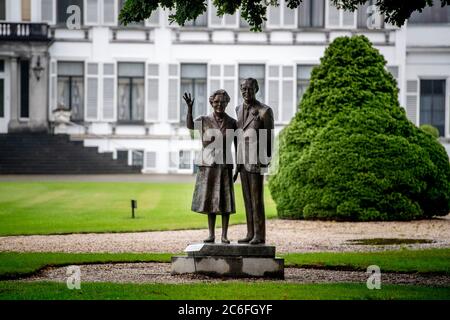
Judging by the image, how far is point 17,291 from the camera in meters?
10.4

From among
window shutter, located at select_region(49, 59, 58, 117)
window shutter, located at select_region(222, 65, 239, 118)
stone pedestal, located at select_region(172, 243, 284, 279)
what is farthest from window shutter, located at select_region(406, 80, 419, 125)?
stone pedestal, located at select_region(172, 243, 284, 279)

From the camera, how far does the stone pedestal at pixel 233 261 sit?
11.8 meters

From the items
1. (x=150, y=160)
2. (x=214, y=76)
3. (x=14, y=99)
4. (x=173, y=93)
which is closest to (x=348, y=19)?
(x=214, y=76)

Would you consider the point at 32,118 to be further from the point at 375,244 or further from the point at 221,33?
the point at 375,244

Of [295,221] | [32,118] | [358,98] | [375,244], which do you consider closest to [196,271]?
[375,244]

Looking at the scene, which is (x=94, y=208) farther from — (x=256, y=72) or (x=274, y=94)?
(x=256, y=72)

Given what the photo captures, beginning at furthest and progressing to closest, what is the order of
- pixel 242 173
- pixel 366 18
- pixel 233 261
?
pixel 366 18 → pixel 242 173 → pixel 233 261

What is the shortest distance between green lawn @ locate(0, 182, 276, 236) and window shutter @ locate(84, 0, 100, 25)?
1165 centimetres

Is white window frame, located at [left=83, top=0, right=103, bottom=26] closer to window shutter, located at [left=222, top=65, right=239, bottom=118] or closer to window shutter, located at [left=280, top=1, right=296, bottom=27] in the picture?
window shutter, located at [left=222, top=65, right=239, bottom=118]

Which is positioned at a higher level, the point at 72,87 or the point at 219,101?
the point at 72,87

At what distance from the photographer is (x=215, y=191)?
1193 cm

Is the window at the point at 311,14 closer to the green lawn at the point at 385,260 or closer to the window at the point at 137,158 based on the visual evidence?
the window at the point at 137,158

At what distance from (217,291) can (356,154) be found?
1037cm
